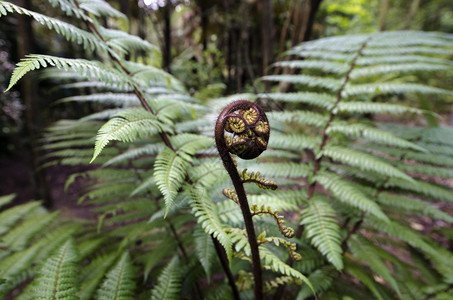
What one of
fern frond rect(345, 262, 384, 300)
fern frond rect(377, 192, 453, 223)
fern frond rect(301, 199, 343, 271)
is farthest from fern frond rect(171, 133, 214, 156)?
fern frond rect(377, 192, 453, 223)

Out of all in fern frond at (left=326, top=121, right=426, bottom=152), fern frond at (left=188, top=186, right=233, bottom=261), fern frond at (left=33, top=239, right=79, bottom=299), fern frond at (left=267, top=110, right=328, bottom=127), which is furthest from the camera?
fern frond at (left=267, top=110, right=328, bottom=127)

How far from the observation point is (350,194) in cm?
102

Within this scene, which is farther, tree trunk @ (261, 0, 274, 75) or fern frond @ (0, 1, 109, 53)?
tree trunk @ (261, 0, 274, 75)

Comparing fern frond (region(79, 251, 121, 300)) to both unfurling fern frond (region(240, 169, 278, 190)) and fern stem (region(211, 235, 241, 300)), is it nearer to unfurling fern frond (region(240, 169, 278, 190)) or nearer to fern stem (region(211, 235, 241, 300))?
fern stem (region(211, 235, 241, 300))

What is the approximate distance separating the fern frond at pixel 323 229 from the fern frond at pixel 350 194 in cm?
8

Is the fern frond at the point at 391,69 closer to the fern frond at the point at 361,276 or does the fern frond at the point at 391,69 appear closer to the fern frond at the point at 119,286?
the fern frond at the point at 361,276

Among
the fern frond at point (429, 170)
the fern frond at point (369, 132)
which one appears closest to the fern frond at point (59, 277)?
the fern frond at point (369, 132)

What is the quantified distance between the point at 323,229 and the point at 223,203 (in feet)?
1.33

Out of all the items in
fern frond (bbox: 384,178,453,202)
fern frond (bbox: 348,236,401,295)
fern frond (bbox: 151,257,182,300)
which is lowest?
fern frond (bbox: 348,236,401,295)

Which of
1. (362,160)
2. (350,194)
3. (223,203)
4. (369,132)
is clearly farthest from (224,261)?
(369,132)

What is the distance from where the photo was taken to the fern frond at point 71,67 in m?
0.55

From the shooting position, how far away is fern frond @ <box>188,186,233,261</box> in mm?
616

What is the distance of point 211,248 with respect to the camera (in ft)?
2.95

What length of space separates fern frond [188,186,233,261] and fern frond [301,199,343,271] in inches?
16.8
